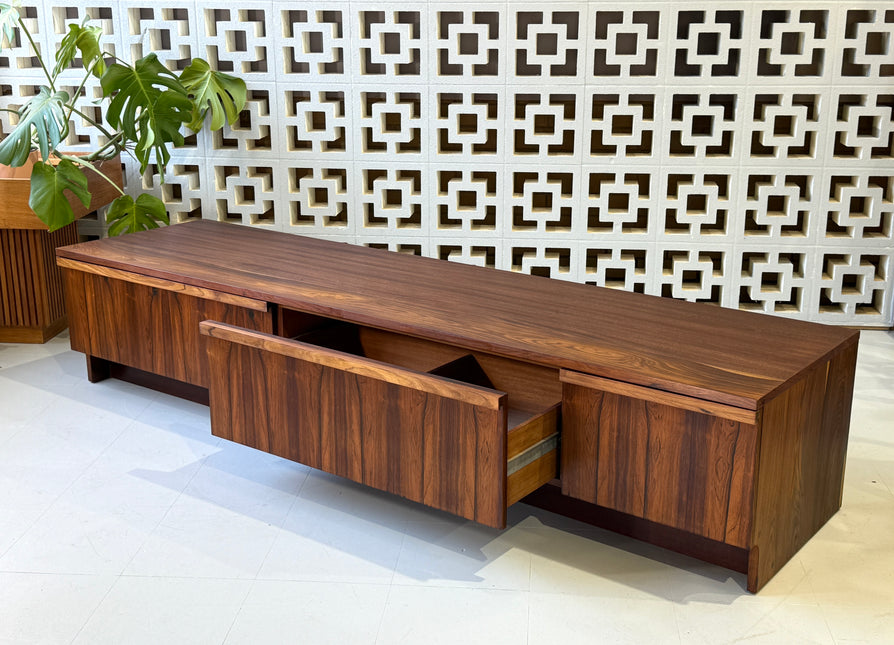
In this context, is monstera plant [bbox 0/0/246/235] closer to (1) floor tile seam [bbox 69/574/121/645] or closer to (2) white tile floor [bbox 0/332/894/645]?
(2) white tile floor [bbox 0/332/894/645]

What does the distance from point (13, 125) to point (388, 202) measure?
1643 mm

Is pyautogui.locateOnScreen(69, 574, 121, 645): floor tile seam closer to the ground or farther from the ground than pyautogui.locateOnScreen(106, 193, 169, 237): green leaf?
closer to the ground

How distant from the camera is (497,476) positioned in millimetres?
2215

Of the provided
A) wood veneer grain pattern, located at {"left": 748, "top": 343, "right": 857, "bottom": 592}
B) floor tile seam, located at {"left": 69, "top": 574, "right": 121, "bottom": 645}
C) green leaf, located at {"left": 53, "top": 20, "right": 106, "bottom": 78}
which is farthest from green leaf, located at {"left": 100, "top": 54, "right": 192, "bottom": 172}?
wood veneer grain pattern, located at {"left": 748, "top": 343, "right": 857, "bottom": 592}

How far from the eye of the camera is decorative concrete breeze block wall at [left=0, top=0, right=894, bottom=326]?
3928mm

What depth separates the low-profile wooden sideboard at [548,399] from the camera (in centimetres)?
220

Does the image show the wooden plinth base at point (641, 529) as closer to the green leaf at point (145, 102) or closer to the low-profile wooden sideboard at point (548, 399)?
the low-profile wooden sideboard at point (548, 399)

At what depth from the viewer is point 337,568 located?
2.42 metres

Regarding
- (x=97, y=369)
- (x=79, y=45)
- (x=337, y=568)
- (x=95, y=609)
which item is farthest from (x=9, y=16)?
(x=337, y=568)

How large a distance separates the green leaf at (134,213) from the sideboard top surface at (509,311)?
425 millimetres

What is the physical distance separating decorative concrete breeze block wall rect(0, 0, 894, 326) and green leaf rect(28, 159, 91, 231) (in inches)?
29.0

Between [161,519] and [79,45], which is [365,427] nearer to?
[161,519]

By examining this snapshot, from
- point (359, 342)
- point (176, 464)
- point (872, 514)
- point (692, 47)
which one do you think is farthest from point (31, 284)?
point (872, 514)

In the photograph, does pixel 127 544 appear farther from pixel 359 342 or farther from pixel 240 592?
pixel 359 342
